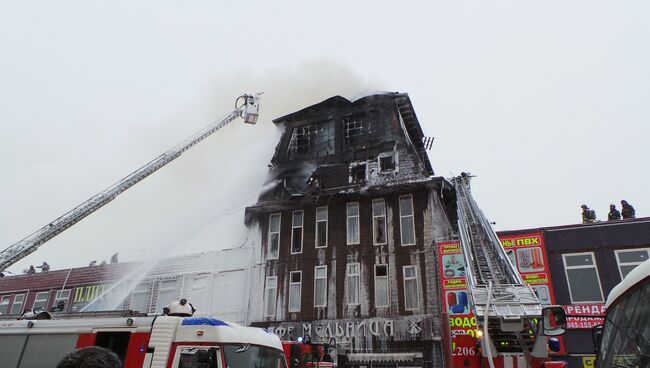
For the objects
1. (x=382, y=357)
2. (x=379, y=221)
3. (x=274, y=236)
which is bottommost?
(x=382, y=357)

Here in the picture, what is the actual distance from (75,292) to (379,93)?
23.2m

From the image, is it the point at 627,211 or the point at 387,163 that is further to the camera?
the point at 387,163

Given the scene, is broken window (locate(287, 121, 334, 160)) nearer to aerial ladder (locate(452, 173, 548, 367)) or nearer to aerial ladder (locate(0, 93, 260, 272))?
aerial ladder (locate(0, 93, 260, 272))

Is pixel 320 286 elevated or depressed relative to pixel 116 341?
elevated

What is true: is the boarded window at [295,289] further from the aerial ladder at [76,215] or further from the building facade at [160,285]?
the aerial ladder at [76,215]

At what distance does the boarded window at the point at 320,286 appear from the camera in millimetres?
21527

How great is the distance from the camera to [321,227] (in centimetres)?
2331

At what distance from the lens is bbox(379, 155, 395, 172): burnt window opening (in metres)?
Answer: 23.3

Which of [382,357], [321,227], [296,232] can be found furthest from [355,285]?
[296,232]

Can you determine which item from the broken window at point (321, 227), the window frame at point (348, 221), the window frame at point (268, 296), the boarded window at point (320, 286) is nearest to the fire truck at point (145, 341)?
the boarded window at point (320, 286)

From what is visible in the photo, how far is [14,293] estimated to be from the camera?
30.6 metres

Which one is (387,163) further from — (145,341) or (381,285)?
(145,341)

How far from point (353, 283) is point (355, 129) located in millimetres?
9350

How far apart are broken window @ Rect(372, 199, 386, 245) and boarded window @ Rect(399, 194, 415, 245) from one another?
35.6 inches
